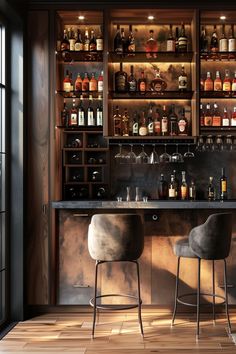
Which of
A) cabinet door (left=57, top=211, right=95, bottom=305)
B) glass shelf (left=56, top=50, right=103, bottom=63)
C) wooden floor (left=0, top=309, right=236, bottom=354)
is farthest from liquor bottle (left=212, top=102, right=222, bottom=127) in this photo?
wooden floor (left=0, top=309, right=236, bottom=354)

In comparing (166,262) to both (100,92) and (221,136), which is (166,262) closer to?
(221,136)

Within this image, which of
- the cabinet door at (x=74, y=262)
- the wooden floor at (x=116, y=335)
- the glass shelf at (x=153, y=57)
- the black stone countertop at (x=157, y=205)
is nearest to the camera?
the wooden floor at (x=116, y=335)

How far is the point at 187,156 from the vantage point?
5.61 meters

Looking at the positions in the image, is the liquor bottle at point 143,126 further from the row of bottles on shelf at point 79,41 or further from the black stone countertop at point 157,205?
the black stone countertop at point 157,205

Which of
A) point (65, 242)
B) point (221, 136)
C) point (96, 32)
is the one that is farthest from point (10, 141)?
point (221, 136)

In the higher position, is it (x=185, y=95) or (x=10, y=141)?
(x=185, y=95)

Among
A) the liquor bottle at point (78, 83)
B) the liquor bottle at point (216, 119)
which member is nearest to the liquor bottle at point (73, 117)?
the liquor bottle at point (78, 83)

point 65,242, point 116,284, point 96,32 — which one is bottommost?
point 116,284

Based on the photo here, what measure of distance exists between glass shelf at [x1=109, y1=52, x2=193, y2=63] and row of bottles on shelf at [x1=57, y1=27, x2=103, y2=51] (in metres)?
0.21

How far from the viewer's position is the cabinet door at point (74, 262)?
5.17 metres

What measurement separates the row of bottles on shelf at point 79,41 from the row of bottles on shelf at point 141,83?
14.3 inches

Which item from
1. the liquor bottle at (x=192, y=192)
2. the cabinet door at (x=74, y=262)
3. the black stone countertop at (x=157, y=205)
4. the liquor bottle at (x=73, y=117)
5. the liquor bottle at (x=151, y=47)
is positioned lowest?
the cabinet door at (x=74, y=262)

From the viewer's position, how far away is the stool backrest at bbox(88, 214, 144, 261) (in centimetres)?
425

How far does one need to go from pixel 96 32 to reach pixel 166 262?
2.62m
